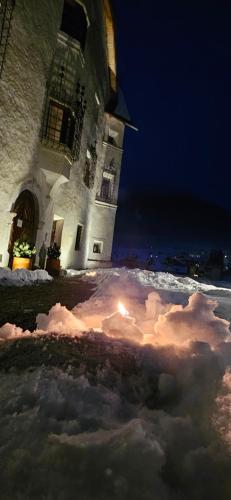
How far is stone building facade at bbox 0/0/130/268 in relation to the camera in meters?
9.61

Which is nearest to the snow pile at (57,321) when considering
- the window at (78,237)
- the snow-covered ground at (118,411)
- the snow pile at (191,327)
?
the snow-covered ground at (118,411)

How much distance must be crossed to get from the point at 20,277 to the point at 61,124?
7289 millimetres

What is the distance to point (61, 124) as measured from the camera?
493 inches

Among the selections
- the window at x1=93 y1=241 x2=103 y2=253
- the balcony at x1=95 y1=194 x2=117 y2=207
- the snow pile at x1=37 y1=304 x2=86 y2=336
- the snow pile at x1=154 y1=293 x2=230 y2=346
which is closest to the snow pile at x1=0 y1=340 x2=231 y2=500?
the snow pile at x1=154 y1=293 x2=230 y2=346

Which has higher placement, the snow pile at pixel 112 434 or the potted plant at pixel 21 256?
the potted plant at pixel 21 256

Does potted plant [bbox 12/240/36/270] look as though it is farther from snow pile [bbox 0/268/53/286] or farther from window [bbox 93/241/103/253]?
window [bbox 93/241/103/253]

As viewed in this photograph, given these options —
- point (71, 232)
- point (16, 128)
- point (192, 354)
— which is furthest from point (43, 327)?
point (71, 232)

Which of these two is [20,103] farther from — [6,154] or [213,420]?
[213,420]

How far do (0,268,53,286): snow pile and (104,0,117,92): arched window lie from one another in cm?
1717

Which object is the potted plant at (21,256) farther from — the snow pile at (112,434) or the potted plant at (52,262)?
the snow pile at (112,434)

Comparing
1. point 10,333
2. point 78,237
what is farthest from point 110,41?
point 10,333

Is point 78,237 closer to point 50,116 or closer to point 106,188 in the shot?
point 106,188

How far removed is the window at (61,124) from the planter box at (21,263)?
520 cm

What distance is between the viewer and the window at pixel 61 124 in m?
12.1
